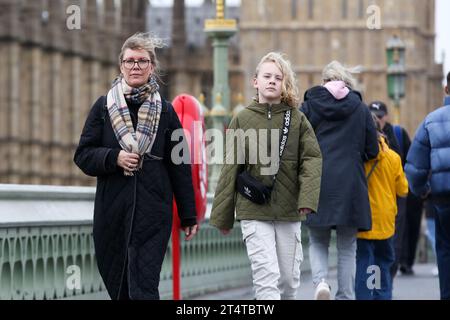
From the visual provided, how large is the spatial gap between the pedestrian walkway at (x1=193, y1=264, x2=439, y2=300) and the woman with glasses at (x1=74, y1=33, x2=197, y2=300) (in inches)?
205

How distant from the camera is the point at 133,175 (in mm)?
9438

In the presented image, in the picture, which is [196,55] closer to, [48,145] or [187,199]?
[48,145]

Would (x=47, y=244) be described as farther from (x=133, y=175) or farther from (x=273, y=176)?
(x=133, y=175)

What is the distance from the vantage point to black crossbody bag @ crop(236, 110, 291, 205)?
9945 mm

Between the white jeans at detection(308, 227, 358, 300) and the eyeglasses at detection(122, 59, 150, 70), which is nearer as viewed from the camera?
the eyeglasses at detection(122, 59, 150, 70)

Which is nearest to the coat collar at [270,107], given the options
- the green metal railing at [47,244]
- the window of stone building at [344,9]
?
the green metal railing at [47,244]

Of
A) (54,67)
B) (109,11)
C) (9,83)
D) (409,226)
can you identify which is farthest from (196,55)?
(409,226)

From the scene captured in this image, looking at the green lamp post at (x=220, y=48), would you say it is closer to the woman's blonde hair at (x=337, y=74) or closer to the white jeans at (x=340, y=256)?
the woman's blonde hair at (x=337, y=74)

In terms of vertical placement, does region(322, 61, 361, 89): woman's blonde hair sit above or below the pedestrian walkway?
above

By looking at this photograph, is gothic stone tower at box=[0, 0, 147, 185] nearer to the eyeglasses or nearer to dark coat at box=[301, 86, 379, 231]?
dark coat at box=[301, 86, 379, 231]

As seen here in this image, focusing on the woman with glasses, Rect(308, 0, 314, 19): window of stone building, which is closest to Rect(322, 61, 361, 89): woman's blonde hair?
the woman with glasses

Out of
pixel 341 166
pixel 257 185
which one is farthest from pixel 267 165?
pixel 341 166

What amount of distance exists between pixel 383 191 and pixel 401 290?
406cm

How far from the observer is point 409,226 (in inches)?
723
